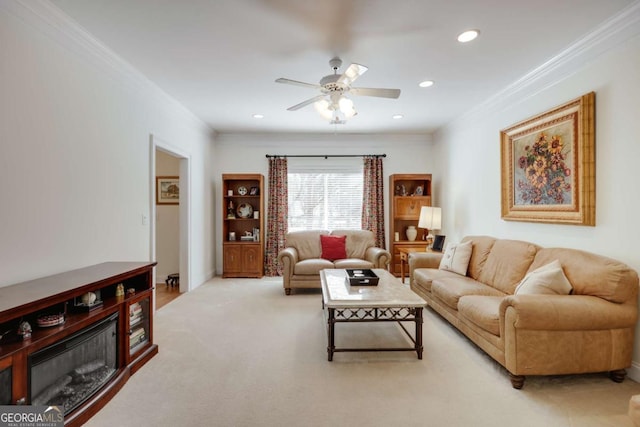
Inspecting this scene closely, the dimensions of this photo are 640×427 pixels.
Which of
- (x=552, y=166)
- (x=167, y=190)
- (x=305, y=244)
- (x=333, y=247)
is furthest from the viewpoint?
(x=167, y=190)

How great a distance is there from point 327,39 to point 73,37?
2030 mm

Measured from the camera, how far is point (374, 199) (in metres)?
6.09

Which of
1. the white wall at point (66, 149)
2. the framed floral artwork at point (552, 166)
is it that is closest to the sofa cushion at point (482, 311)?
the framed floral artwork at point (552, 166)

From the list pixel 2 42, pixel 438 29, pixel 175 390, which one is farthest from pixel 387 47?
pixel 175 390

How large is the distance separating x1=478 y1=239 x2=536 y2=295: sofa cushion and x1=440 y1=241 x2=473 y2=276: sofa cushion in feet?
0.78

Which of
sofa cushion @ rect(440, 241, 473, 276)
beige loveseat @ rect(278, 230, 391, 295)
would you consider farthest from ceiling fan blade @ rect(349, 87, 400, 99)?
beige loveseat @ rect(278, 230, 391, 295)

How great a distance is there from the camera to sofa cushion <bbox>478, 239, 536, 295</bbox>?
313 cm

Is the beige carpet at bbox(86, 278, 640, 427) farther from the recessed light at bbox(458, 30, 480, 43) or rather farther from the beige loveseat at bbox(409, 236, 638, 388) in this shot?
the recessed light at bbox(458, 30, 480, 43)

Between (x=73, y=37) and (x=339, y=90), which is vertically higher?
(x=73, y=37)

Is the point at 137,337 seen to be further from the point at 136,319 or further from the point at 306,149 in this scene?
the point at 306,149

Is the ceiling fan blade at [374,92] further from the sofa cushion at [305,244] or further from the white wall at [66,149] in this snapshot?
the sofa cushion at [305,244]

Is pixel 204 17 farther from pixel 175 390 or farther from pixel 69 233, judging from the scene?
pixel 175 390

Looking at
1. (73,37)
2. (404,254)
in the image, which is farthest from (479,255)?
(73,37)

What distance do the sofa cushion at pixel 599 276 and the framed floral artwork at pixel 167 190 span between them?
5.63 metres
